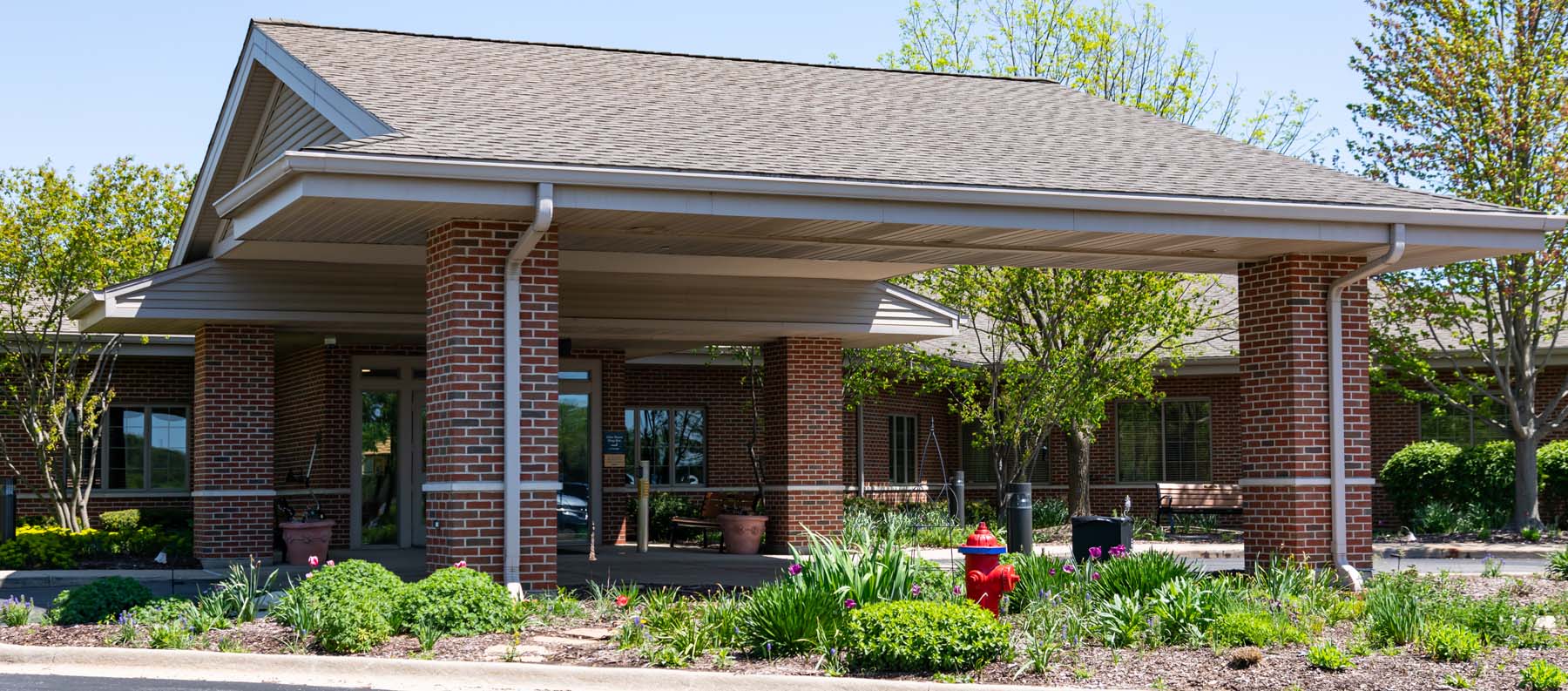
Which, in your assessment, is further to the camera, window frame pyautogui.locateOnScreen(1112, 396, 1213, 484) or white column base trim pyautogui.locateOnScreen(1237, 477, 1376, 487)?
window frame pyautogui.locateOnScreen(1112, 396, 1213, 484)

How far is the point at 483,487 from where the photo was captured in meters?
11.9

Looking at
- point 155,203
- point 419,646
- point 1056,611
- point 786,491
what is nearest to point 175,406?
point 155,203

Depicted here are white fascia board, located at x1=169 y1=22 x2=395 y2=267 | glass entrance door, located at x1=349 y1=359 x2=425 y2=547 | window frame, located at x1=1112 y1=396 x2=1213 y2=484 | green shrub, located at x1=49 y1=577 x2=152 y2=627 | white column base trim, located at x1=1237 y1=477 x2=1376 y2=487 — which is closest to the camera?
green shrub, located at x1=49 y1=577 x2=152 y2=627

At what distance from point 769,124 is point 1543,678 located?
26.6ft

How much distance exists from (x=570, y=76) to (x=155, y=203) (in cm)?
996

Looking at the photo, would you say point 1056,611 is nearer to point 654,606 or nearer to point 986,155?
point 654,606

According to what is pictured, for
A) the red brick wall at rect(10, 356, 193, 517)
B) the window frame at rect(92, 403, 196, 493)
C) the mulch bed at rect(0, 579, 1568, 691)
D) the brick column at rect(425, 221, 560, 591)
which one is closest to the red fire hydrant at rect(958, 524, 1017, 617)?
the mulch bed at rect(0, 579, 1568, 691)

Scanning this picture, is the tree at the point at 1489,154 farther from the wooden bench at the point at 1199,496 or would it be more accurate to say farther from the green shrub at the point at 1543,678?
the green shrub at the point at 1543,678

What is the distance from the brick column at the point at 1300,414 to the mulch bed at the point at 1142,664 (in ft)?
11.7

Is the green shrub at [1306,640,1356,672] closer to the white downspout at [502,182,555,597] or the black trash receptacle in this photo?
the black trash receptacle

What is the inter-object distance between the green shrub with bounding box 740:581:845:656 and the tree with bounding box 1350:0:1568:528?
15547mm

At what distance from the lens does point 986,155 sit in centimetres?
1377

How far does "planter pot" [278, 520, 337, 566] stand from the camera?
724 inches

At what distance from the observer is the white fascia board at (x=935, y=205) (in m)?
11.1
